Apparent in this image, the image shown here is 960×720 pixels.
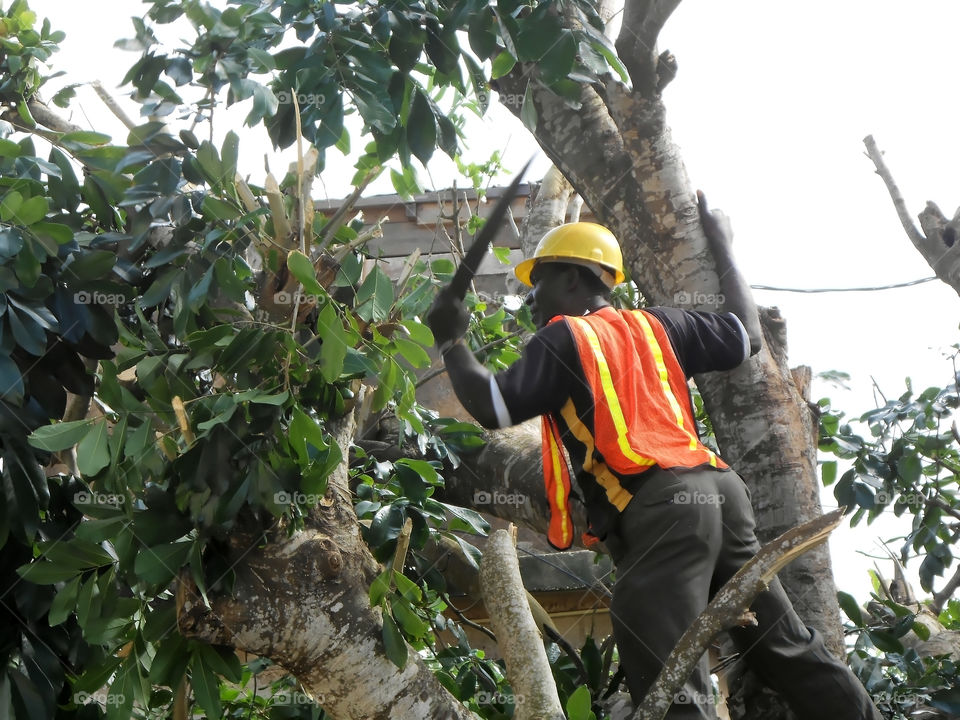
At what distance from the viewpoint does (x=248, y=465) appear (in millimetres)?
2545

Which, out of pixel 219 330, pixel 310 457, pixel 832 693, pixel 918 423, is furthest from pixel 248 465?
pixel 918 423

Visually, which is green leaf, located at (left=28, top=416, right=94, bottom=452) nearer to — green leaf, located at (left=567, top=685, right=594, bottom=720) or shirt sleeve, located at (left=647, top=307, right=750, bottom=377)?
green leaf, located at (left=567, top=685, right=594, bottom=720)

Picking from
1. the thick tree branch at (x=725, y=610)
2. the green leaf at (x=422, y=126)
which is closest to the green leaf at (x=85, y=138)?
the green leaf at (x=422, y=126)

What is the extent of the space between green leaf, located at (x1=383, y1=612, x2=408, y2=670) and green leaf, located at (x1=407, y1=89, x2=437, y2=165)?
1.38m

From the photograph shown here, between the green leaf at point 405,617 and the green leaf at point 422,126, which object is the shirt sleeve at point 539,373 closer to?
the green leaf at point 405,617

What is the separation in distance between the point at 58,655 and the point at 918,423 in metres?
3.43

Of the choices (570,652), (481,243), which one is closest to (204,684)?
(570,652)

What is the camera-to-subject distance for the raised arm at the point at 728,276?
10.2 ft

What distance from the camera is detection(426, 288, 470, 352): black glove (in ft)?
8.64

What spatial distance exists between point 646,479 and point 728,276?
3.36 feet

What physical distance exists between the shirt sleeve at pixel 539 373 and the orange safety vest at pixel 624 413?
4 centimetres

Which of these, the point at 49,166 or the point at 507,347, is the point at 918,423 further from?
the point at 49,166

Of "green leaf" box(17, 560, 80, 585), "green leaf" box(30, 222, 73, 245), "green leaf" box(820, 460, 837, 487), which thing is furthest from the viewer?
"green leaf" box(820, 460, 837, 487)

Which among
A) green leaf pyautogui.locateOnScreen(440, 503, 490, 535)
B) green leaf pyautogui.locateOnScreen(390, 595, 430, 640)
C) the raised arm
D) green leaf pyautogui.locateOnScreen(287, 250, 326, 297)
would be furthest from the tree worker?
green leaf pyautogui.locateOnScreen(440, 503, 490, 535)
